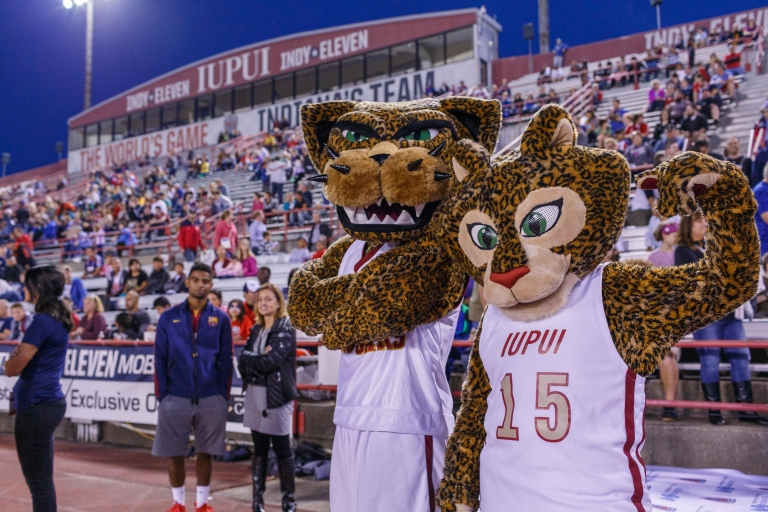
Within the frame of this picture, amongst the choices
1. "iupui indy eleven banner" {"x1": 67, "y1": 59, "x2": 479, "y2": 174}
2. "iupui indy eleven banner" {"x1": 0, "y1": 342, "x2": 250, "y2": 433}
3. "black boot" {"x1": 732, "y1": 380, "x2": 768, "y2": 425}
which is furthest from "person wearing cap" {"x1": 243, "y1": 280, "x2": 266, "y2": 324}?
"iupui indy eleven banner" {"x1": 67, "y1": 59, "x2": 479, "y2": 174}

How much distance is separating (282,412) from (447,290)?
104 inches

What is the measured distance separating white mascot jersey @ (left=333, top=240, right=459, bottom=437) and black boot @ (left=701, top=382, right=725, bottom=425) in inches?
121

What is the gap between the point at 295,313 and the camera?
8.24 ft

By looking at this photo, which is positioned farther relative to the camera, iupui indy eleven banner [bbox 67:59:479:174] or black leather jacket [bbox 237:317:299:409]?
iupui indy eleven banner [bbox 67:59:479:174]

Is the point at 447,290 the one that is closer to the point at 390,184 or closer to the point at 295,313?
the point at 390,184

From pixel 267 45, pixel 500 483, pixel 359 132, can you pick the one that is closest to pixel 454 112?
pixel 359 132

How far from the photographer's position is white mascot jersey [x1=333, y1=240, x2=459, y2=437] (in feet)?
7.49

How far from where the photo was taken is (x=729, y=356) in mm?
4746

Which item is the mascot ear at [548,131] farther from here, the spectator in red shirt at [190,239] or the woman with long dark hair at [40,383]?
the spectator in red shirt at [190,239]

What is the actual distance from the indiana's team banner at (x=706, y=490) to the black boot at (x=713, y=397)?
0.37m

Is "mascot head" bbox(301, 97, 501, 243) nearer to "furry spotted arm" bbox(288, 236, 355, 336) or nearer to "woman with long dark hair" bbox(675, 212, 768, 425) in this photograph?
"furry spotted arm" bbox(288, 236, 355, 336)

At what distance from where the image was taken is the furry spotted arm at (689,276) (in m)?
1.64

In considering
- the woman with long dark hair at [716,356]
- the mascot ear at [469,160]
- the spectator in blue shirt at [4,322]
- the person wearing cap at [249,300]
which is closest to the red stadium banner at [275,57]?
the spectator in blue shirt at [4,322]

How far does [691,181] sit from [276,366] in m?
3.52
